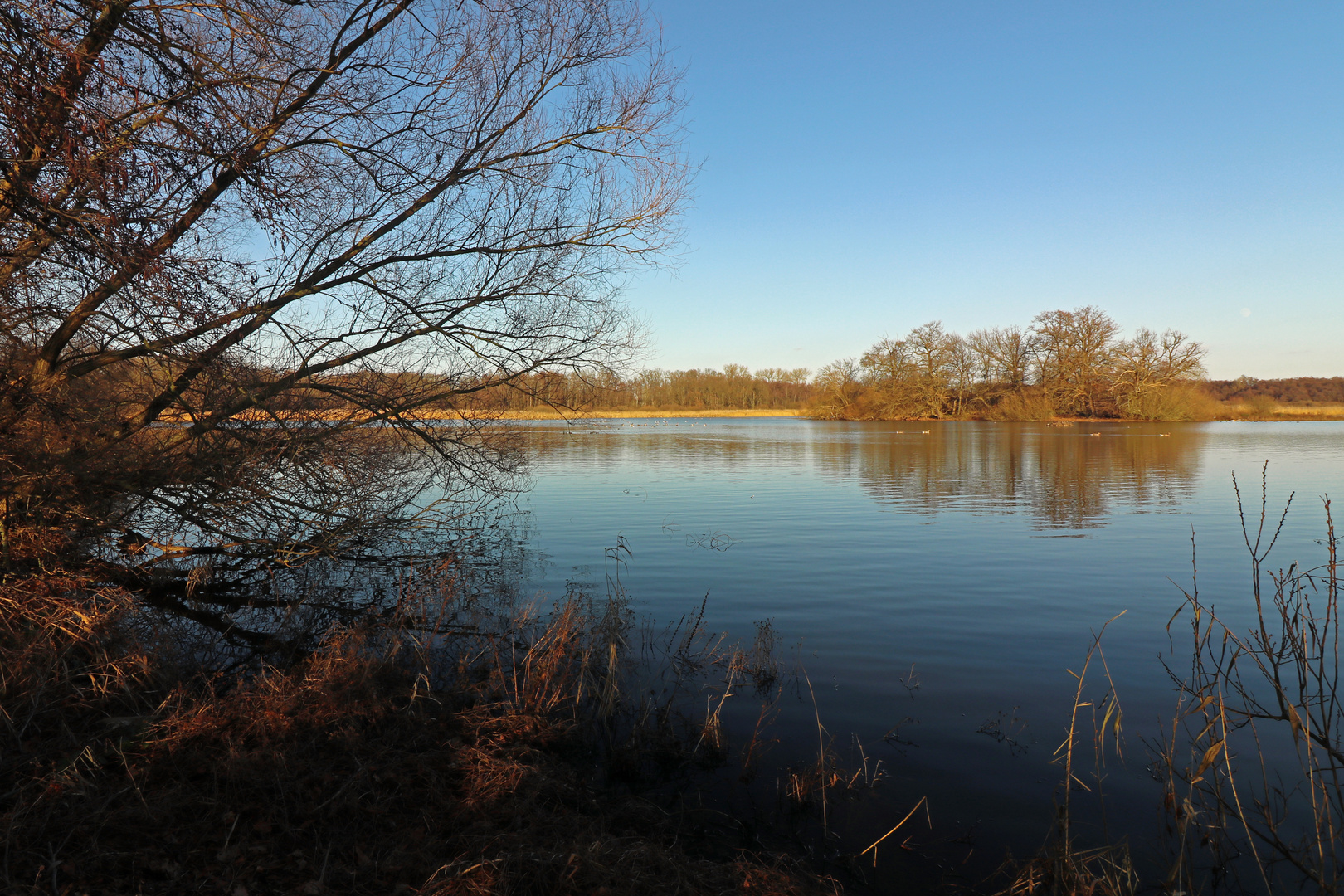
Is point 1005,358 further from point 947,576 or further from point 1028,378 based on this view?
point 947,576

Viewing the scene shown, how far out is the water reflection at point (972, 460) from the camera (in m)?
19.0

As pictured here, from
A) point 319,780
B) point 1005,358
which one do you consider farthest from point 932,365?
point 319,780

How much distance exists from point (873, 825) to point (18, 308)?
23.1 feet

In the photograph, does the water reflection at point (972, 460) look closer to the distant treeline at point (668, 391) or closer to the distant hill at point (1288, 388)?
the distant treeline at point (668, 391)

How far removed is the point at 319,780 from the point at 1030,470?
87.6ft

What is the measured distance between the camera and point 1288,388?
115m

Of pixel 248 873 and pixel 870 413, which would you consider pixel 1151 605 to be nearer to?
pixel 248 873

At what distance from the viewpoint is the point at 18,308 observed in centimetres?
548

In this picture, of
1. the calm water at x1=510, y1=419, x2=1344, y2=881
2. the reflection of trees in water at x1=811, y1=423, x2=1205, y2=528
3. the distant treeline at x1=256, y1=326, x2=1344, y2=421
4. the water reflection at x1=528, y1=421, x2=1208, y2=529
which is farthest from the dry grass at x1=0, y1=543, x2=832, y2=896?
the distant treeline at x1=256, y1=326, x2=1344, y2=421

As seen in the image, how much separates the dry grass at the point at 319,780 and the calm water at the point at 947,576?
1.58 m

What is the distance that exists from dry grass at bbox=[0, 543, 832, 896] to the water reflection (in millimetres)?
7569

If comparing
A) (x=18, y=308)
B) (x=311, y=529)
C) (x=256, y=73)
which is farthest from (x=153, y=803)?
(x=311, y=529)

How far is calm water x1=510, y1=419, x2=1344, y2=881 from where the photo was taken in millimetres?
5578

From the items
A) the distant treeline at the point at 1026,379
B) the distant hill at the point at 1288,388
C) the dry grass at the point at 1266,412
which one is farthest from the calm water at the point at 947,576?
the distant hill at the point at 1288,388
